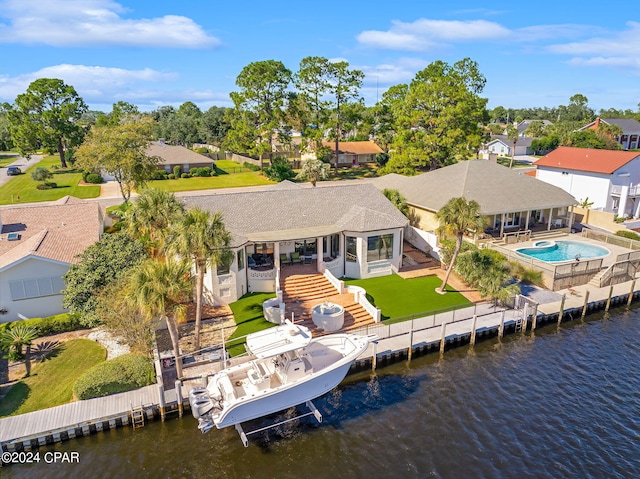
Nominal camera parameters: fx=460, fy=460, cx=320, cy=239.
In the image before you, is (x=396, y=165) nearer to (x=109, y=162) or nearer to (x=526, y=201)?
(x=526, y=201)

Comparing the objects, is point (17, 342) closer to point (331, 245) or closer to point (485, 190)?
point (331, 245)

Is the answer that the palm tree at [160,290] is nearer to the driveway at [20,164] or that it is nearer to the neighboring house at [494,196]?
the neighboring house at [494,196]

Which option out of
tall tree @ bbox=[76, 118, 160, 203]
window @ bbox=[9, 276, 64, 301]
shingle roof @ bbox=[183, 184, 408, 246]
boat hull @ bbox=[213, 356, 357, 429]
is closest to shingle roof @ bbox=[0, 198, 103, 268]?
window @ bbox=[9, 276, 64, 301]

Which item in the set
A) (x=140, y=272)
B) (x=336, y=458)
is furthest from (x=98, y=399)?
(x=336, y=458)

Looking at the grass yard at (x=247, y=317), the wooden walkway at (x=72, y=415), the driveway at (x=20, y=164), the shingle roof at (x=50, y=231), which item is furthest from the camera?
the driveway at (x=20, y=164)

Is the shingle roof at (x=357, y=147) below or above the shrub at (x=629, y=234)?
above

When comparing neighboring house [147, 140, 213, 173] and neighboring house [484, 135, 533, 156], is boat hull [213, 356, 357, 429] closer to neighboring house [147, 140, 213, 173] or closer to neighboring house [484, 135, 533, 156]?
neighboring house [147, 140, 213, 173]

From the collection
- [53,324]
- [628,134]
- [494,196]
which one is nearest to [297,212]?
[53,324]

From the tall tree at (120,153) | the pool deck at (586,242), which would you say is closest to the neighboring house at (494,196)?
the pool deck at (586,242)
